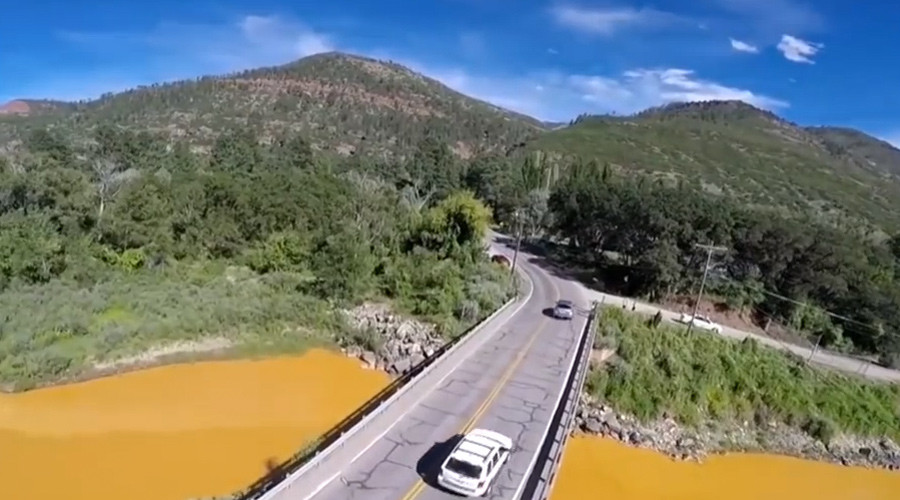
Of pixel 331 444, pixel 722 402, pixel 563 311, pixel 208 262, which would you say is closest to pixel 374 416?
pixel 331 444

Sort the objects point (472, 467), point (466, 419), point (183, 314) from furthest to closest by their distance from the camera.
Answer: point (183, 314) → point (466, 419) → point (472, 467)

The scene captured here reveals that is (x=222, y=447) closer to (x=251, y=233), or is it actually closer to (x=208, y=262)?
(x=208, y=262)

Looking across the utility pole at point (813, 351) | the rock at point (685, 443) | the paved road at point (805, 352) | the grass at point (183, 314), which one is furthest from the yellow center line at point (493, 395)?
the utility pole at point (813, 351)

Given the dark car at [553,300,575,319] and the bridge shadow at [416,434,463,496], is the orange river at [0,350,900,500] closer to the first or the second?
the bridge shadow at [416,434,463,496]

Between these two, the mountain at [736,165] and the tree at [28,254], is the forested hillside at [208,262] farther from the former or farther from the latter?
the mountain at [736,165]

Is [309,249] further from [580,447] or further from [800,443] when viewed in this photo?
[800,443]

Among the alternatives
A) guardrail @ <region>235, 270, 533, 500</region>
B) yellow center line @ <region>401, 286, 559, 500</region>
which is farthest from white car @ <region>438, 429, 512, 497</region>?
guardrail @ <region>235, 270, 533, 500</region>

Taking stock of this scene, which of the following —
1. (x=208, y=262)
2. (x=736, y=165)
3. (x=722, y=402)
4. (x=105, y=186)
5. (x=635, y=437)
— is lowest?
(x=635, y=437)
